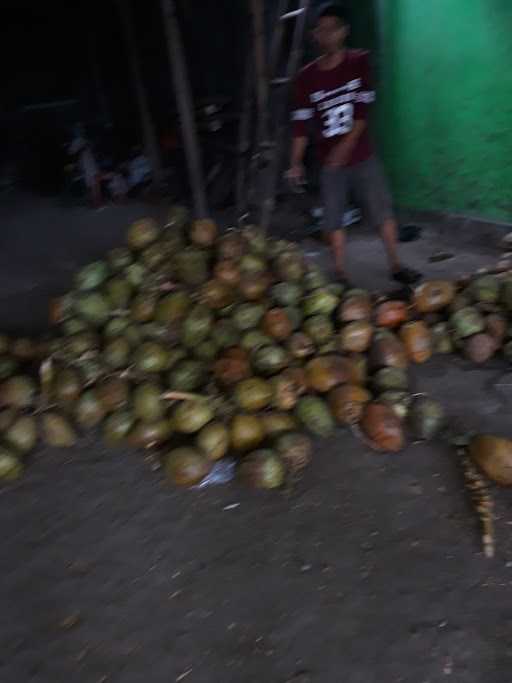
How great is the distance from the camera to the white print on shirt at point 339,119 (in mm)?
3738

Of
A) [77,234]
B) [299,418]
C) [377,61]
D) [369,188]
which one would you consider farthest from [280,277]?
[77,234]

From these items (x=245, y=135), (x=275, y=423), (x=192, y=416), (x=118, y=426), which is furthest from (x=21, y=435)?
(x=245, y=135)

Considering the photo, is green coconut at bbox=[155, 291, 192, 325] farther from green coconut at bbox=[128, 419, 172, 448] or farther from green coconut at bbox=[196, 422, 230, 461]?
green coconut at bbox=[196, 422, 230, 461]

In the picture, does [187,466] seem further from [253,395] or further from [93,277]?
[93,277]

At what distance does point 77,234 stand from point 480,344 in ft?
15.2

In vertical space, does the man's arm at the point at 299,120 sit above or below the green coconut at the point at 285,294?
above

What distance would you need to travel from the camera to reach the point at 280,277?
3.03 meters

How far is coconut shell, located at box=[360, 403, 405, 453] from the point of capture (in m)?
2.48

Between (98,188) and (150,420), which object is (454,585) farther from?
(98,188)

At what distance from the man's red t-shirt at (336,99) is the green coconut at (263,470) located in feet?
7.37

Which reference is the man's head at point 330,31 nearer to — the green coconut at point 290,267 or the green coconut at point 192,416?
the green coconut at point 290,267

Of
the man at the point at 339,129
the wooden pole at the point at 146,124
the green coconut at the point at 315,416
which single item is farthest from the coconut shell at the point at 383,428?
the wooden pole at the point at 146,124

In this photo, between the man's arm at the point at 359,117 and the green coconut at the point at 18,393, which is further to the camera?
the man's arm at the point at 359,117

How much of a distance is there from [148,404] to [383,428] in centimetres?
93
